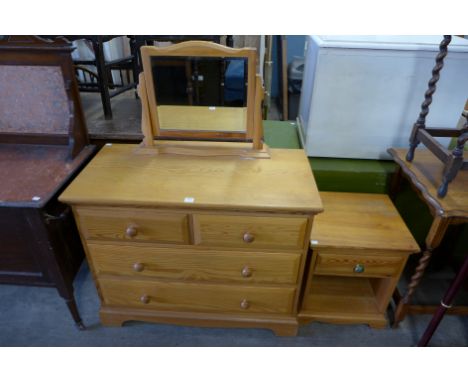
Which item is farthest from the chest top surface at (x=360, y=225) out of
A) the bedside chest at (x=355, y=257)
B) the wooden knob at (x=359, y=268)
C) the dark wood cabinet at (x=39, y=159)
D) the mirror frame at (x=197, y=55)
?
the dark wood cabinet at (x=39, y=159)

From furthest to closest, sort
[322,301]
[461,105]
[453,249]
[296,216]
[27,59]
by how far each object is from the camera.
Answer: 1. [453,249]
2. [322,301]
3. [461,105]
4. [27,59]
5. [296,216]

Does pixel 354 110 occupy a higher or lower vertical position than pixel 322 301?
higher

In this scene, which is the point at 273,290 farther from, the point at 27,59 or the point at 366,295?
the point at 27,59

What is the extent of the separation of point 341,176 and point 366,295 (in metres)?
0.62

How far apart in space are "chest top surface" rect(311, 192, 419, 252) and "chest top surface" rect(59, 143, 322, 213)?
0.89 ft

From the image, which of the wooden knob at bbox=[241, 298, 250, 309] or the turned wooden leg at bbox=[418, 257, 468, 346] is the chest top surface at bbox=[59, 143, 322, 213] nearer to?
the wooden knob at bbox=[241, 298, 250, 309]

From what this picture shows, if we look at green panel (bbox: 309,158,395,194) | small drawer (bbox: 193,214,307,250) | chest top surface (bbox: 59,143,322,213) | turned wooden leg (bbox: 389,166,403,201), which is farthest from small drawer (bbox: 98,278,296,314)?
turned wooden leg (bbox: 389,166,403,201)

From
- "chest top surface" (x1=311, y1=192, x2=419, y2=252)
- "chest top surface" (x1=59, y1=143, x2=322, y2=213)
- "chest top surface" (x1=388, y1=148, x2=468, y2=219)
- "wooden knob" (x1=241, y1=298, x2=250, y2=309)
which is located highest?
"chest top surface" (x1=59, y1=143, x2=322, y2=213)

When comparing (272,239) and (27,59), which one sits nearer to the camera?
(272,239)

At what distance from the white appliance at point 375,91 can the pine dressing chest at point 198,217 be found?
30 cm

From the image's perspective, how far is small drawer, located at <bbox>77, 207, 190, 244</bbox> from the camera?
115 cm

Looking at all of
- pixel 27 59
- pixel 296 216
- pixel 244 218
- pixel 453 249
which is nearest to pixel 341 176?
pixel 296 216

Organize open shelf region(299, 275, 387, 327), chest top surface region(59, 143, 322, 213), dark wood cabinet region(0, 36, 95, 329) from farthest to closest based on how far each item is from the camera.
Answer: open shelf region(299, 275, 387, 327), dark wood cabinet region(0, 36, 95, 329), chest top surface region(59, 143, 322, 213)

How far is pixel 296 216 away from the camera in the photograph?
1.11 meters
